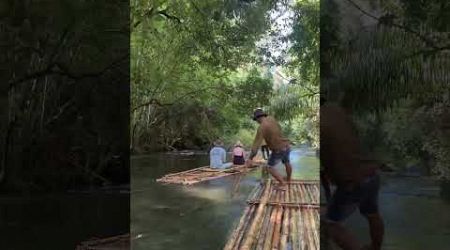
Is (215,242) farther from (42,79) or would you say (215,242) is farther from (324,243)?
(42,79)

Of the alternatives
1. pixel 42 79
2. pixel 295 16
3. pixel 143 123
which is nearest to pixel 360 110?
pixel 295 16

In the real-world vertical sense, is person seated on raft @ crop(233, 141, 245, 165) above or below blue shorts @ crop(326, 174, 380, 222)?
above

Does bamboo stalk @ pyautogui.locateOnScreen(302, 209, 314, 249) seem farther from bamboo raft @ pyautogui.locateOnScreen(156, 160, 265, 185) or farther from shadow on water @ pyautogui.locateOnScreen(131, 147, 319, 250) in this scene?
bamboo raft @ pyautogui.locateOnScreen(156, 160, 265, 185)

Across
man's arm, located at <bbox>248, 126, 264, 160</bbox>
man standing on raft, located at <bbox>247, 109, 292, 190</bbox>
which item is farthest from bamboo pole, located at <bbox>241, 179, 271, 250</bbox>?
man's arm, located at <bbox>248, 126, 264, 160</bbox>

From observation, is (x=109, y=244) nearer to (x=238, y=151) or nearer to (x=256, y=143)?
(x=238, y=151)

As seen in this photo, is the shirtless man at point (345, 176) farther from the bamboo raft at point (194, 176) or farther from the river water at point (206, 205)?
the bamboo raft at point (194, 176)

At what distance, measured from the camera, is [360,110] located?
4141 mm

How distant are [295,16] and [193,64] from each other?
922 millimetres

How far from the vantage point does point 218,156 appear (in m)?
4.66

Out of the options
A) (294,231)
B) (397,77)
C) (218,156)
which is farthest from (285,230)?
(397,77)

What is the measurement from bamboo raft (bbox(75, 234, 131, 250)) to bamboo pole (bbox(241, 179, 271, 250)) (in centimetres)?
96

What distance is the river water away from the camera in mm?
4059

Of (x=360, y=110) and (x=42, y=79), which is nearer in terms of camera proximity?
(x=360, y=110)

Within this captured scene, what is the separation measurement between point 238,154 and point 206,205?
466 mm
